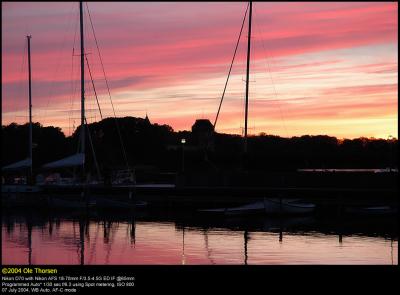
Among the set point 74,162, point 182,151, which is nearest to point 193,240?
point 74,162

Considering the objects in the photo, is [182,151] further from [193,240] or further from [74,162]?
[193,240]

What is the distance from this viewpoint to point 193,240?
1702 inches

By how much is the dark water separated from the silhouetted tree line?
13.9 m

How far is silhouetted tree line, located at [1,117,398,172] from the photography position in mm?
76938

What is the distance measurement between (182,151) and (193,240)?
5011 cm

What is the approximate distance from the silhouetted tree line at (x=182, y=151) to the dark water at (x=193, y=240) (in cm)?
1388

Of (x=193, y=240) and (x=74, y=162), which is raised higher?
(x=74, y=162)

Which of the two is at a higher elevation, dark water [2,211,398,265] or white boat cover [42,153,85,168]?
white boat cover [42,153,85,168]

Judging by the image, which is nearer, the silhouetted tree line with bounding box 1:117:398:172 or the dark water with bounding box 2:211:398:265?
the dark water with bounding box 2:211:398:265

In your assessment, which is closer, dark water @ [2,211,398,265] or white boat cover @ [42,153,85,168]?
dark water @ [2,211,398,265]

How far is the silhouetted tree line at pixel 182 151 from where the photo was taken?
3029 inches

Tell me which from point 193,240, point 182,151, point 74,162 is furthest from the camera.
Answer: point 182,151
